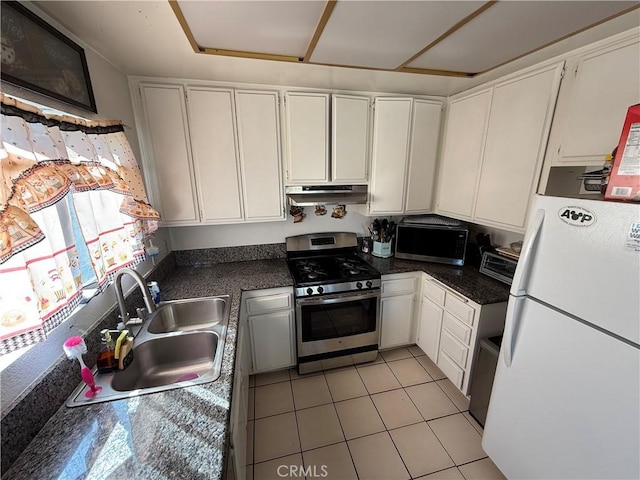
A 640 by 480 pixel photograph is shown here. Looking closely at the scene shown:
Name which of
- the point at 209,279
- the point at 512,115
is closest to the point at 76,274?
the point at 209,279

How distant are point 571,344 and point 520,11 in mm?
1403

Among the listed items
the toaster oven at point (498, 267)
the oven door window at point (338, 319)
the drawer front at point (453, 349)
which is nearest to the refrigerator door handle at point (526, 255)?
the toaster oven at point (498, 267)

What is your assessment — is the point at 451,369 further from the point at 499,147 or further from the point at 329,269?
the point at 499,147

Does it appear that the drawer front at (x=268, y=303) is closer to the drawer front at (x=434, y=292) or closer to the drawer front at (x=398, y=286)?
the drawer front at (x=398, y=286)

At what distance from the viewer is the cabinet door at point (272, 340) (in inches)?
79.4

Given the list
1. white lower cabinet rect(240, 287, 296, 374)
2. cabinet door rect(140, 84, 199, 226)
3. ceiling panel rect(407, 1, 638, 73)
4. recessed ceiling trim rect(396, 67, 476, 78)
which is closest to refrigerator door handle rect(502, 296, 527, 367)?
ceiling panel rect(407, 1, 638, 73)

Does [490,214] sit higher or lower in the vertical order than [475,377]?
higher

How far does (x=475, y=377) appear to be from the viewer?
176cm

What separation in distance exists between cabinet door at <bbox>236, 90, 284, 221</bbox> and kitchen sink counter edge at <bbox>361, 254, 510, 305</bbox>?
3.43ft

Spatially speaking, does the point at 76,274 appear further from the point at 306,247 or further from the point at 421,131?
the point at 421,131

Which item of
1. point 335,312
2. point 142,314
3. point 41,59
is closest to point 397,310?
point 335,312

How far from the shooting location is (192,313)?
1.69 meters

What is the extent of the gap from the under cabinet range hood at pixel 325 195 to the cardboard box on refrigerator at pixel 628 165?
56.5 inches

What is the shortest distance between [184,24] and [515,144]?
1959 mm
